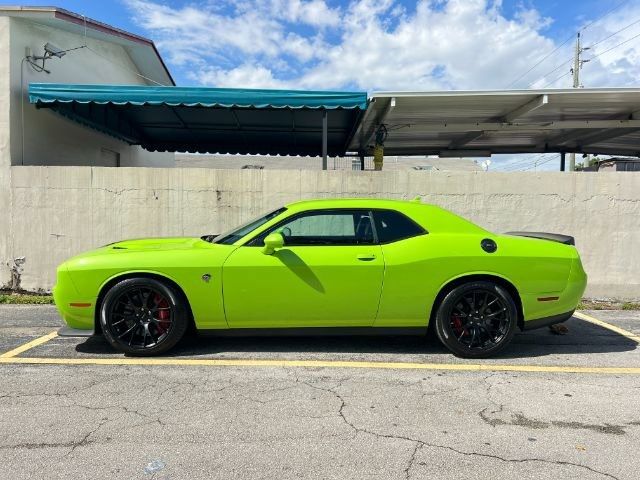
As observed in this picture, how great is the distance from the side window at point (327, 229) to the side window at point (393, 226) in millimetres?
90

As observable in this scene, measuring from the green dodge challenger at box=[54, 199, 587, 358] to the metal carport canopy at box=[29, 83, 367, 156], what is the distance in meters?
3.60

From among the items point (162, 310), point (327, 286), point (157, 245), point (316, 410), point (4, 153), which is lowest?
point (316, 410)

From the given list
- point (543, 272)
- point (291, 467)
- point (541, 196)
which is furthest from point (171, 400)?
point (541, 196)

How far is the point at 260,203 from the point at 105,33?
221 inches

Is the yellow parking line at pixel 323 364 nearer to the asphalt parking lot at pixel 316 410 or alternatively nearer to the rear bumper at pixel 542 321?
the asphalt parking lot at pixel 316 410

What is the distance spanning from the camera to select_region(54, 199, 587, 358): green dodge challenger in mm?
4547

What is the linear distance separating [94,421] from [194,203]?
4688mm

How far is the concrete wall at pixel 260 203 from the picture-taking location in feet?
24.7

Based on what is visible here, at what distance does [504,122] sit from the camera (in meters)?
9.77

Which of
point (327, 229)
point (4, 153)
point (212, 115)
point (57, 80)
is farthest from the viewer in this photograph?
point (212, 115)

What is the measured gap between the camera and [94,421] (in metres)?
3.31

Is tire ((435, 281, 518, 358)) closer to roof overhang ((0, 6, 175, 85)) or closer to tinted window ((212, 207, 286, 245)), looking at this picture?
tinted window ((212, 207, 286, 245))

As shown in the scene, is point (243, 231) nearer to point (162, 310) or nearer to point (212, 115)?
point (162, 310)

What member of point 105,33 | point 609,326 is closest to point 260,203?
point 609,326
